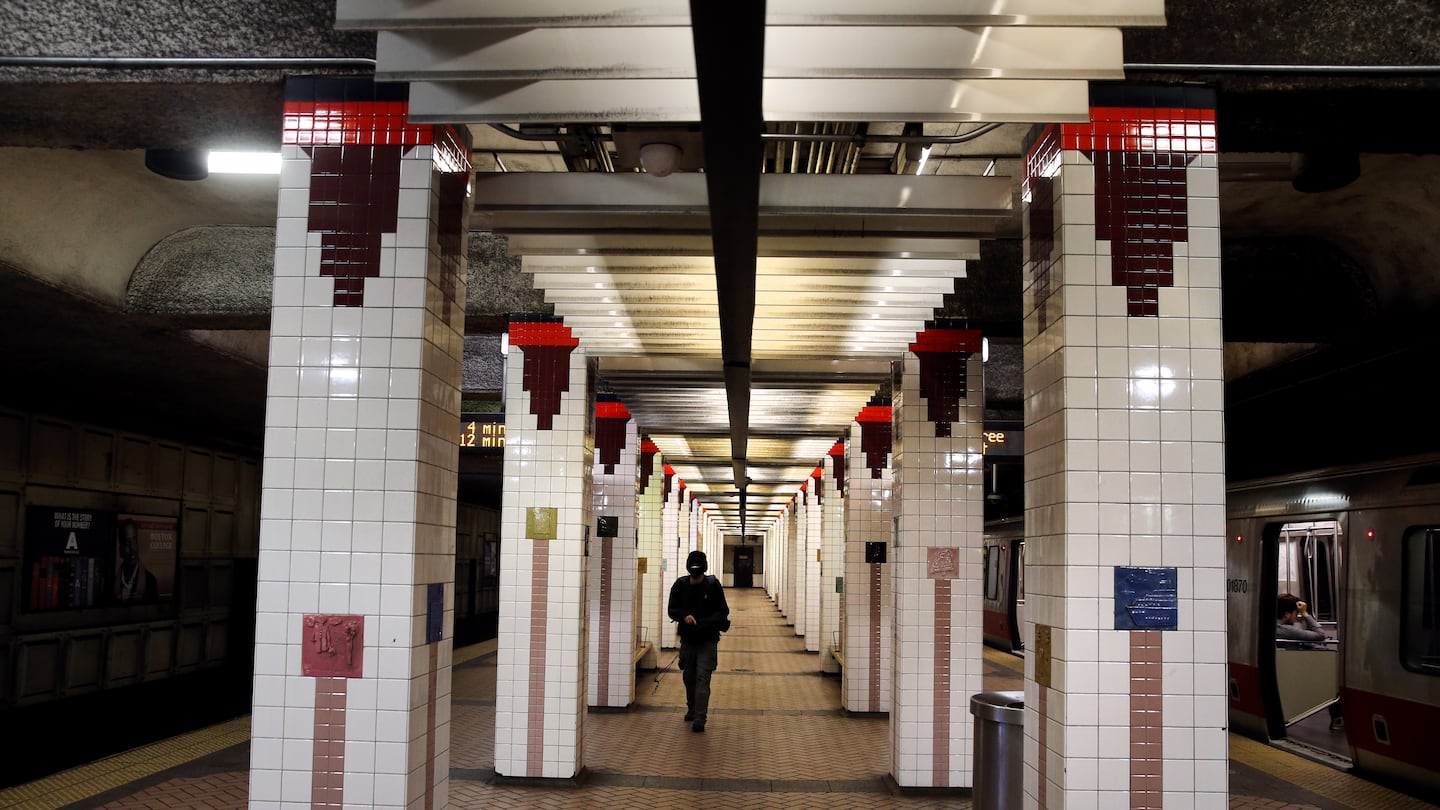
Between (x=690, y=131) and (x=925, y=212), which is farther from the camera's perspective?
(x=925, y=212)

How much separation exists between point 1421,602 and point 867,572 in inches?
230

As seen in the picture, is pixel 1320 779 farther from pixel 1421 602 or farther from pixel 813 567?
pixel 813 567

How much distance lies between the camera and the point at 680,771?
30.0 ft

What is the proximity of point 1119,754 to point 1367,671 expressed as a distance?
18.4 feet

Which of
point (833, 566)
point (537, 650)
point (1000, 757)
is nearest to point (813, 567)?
point (833, 566)

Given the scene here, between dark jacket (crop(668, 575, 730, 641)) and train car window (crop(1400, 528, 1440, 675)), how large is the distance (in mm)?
5851

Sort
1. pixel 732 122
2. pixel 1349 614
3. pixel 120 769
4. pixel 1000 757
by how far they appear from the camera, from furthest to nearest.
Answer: pixel 1349 614
pixel 120 769
pixel 1000 757
pixel 732 122

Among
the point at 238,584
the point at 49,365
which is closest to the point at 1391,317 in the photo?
the point at 49,365

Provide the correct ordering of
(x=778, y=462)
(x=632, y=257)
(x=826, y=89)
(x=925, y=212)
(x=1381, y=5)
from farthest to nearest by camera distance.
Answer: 1. (x=778, y=462)
2. (x=632, y=257)
3. (x=925, y=212)
4. (x=1381, y=5)
5. (x=826, y=89)

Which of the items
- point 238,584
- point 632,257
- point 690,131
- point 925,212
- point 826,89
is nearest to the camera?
point 826,89

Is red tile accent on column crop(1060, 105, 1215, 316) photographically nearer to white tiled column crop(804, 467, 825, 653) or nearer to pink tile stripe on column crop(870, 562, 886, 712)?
pink tile stripe on column crop(870, 562, 886, 712)

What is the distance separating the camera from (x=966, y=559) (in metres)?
8.65

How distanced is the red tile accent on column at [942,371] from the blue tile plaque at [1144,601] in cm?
431

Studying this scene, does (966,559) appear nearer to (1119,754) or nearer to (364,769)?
(1119,754)
